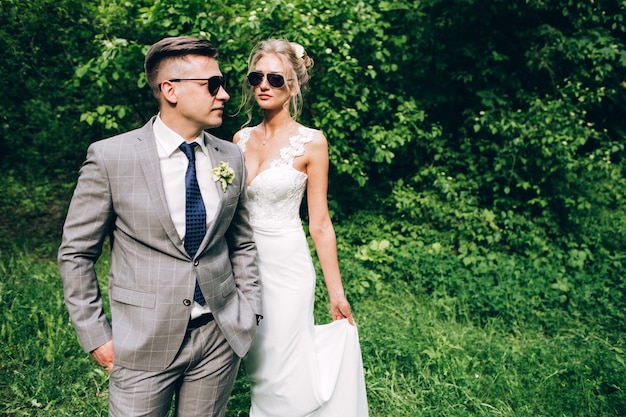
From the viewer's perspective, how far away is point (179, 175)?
2.04 m

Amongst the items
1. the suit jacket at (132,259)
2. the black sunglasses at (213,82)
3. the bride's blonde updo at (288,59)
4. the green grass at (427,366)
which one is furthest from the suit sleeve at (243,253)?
the green grass at (427,366)

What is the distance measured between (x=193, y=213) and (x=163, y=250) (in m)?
0.19

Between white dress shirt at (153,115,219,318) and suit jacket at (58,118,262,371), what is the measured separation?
0.15 ft

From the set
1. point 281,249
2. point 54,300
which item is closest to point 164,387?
point 281,249

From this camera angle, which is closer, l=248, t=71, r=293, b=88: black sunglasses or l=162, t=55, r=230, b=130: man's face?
l=162, t=55, r=230, b=130: man's face

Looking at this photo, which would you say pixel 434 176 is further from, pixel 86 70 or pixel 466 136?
pixel 86 70

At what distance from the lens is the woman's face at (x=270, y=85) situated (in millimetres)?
2875

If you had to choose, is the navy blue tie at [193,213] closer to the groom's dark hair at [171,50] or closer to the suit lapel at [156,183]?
the suit lapel at [156,183]

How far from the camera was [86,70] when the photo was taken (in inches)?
191

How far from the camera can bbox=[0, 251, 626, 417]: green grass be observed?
340 cm

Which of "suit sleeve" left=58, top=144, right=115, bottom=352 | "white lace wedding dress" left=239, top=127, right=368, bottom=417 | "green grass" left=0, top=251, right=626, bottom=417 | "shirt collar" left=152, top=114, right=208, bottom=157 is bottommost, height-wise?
"green grass" left=0, top=251, right=626, bottom=417

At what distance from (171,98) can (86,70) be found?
133 inches

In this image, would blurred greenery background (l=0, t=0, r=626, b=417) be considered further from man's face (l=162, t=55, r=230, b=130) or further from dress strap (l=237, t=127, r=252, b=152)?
man's face (l=162, t=55, r=230, b=130)

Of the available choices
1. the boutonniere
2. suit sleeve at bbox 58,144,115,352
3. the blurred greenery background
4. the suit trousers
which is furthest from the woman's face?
the blurred greenery background
